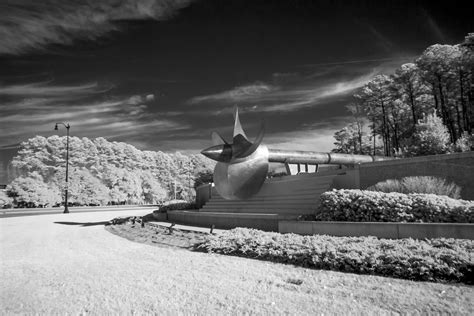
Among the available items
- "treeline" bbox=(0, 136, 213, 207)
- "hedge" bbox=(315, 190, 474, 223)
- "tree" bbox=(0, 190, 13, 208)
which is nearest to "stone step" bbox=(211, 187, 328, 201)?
"hedge" bbox=(315, 190, 474, 223)

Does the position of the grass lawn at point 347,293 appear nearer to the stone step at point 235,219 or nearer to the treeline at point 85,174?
the stone step at point 235,219

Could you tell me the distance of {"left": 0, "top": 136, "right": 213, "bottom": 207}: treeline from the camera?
4625 centimetres

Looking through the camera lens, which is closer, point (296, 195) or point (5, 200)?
point (296, 195)

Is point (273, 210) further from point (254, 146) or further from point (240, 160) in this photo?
point (254, 146)

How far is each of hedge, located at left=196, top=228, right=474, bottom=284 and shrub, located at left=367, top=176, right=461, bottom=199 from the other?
3625 mm

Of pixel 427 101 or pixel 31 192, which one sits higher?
pixel 427 101

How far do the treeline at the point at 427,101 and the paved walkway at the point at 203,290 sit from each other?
20.6 m

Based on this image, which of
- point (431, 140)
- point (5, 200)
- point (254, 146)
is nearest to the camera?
point (254, 146)

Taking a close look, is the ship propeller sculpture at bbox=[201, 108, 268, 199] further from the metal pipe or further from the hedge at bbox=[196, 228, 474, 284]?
the hedge at bbox=[196, 228, 474, 284]

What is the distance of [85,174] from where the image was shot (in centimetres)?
5097

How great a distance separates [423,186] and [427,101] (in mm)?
30500

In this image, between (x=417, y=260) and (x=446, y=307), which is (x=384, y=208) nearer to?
(x=417, y=260)

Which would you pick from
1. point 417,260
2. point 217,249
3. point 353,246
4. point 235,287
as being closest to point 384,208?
point 353,246

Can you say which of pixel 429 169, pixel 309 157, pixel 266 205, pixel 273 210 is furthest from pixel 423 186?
pixel 266 205
